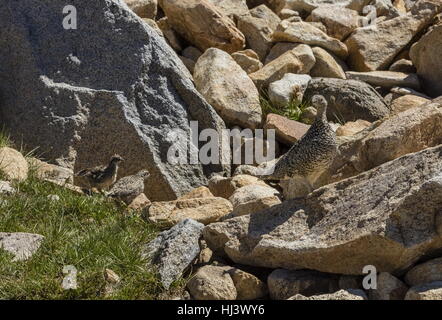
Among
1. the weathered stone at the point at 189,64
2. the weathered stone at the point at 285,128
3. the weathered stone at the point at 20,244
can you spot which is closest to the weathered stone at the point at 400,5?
the weathered stone at the point at 189,64

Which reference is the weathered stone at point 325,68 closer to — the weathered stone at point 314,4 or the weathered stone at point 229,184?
the weathered stone at point 314,4

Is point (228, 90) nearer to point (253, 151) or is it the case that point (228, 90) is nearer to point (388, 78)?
point (253, 151)

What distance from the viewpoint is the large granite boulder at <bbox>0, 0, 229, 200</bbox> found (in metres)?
11.3

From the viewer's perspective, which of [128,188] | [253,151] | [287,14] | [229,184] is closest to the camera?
[128,188]

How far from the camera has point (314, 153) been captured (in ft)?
29.7

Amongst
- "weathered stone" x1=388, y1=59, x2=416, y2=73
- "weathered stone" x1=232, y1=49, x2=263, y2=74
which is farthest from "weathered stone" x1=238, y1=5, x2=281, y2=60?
"weathered stone" x1=388, y1=59, x2=416, y2=73

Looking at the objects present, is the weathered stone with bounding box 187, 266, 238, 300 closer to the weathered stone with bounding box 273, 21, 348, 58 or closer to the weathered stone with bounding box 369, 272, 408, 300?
the weathered stone with bounding box 369, 272, 408, 300

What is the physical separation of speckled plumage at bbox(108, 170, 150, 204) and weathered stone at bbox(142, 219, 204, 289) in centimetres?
146

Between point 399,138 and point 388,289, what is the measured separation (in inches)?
84.9

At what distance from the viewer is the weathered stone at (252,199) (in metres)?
9.43

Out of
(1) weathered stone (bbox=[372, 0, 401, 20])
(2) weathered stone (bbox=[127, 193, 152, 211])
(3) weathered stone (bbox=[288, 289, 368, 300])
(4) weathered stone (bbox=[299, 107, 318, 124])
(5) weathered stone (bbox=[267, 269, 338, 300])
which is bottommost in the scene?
(4) weathered stone (bbox=[299, 107, 318, 124])

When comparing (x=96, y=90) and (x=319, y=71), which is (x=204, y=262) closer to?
(x=96, y=90)

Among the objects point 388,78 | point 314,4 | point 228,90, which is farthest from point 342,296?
point 314,4

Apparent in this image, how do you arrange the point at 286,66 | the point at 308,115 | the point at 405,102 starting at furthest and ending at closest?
the point at 286,66 → the point at 308,115 → the point at 405,102
